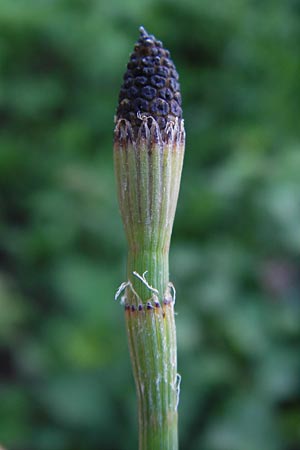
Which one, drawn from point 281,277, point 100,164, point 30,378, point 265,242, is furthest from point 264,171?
point 30,378

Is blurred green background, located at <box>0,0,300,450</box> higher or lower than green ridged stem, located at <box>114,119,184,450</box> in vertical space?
higher

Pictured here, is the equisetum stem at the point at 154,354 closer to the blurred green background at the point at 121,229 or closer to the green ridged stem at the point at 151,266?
the green ridged stem at the point at 151,266

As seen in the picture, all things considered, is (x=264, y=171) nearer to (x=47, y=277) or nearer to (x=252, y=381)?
(x=252, y=381)

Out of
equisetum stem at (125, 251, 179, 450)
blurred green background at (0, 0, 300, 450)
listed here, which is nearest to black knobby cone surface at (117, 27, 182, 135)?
equisetum stem at (125, 251, 179, 450)

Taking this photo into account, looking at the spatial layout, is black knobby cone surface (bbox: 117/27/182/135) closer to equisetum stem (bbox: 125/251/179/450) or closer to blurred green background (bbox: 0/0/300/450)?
equisetum stem (bbox: 125/251/179/450)

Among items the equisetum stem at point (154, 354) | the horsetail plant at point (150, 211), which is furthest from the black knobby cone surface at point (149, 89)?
the equisetum stem at point (154, 354)

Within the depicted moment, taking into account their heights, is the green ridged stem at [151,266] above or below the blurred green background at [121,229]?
below

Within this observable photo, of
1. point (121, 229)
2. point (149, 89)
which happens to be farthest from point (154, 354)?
point (121, 229)

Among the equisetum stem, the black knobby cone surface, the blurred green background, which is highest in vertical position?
the blurred green background
